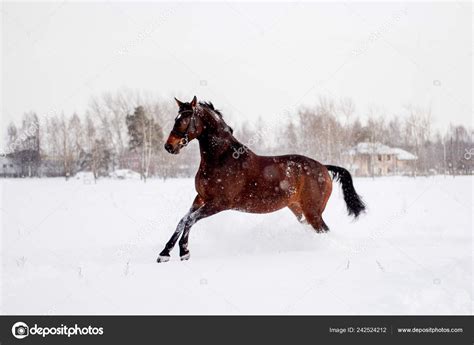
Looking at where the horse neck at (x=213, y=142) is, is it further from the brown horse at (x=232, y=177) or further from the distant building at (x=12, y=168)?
the distant building at (x=12, y=168)

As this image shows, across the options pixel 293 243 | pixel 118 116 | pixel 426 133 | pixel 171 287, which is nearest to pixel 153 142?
pixel 118 116

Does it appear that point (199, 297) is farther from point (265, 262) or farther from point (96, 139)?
point (96, 139)

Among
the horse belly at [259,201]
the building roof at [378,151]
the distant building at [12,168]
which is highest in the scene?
the building roof at [378,151]

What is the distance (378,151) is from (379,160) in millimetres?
1193

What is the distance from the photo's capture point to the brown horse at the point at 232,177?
521 centimetres

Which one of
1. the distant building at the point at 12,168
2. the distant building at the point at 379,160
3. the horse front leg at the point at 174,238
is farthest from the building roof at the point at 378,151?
the horse front leg at the point at 174,238

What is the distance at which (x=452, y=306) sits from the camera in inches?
153

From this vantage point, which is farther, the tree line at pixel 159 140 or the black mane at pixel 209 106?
the tree line at pixel 159 140

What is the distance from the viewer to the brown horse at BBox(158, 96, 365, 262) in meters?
5.21

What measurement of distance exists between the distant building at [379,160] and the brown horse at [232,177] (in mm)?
20673

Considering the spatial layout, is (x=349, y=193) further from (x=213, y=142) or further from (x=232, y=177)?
(x=213, y=142)

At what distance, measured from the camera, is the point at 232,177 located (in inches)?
213

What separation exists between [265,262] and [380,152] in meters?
29.2
